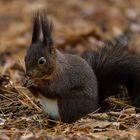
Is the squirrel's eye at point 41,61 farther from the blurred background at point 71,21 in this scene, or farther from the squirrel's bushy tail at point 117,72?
the blurred background at point 71,21

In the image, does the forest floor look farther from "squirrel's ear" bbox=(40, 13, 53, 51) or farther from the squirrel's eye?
"squirrel's ear" bbox=(40, 13, 53, 51)

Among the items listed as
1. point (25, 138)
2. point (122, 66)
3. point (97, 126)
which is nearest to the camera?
point (25, 138)

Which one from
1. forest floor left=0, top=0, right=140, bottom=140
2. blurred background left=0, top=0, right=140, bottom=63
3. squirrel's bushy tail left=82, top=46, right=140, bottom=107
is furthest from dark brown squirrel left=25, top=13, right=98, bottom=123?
blurred background left=0, top=0, right=140, bottom=63

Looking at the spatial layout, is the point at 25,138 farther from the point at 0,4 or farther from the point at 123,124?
the point at 0,4

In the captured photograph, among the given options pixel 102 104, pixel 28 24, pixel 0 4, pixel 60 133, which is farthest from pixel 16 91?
pixel 0 4

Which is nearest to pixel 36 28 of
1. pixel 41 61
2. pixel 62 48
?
pixel 41 61

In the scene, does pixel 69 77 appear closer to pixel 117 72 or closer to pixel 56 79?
pixel 56 79
